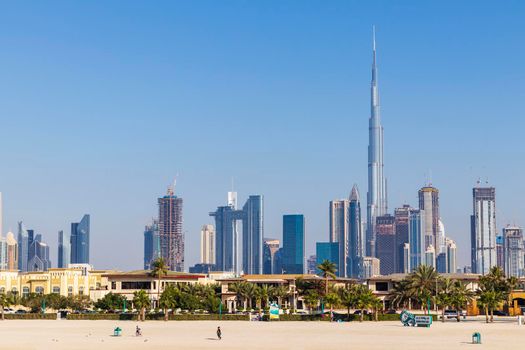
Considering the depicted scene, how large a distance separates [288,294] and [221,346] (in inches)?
3686

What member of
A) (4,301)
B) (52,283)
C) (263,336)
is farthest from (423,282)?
(52,283)

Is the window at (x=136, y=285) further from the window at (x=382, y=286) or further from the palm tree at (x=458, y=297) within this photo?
the palm tree at (x=458, y=297)

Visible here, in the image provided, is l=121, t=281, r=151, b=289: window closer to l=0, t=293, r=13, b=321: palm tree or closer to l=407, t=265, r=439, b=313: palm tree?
l=0, t=293, r=13, b=321: palm tree

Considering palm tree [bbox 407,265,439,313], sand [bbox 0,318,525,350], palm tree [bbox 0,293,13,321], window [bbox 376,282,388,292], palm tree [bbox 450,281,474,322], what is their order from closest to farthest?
sand [bbox 0,318,525,350], palm tree [bbox 450,281,474,322], palm tree [bbox 0,293,13,321], palm tree [bbox 407,265,439,313], window [bbox 376,282,388,292]

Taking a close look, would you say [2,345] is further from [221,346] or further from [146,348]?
[221,346]

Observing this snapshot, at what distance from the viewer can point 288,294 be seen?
582ft

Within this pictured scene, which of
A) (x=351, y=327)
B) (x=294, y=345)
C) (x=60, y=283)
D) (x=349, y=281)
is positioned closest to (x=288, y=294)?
(x=349, y=281)

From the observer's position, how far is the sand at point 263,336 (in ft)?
278

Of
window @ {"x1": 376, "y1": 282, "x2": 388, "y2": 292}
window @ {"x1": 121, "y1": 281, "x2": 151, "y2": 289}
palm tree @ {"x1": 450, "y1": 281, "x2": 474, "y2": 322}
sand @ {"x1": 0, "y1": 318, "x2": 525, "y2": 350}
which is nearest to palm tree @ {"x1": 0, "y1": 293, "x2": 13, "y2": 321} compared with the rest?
sand @ {"x1": 0, "y1": 318, "x2": 525, "y2": 350}

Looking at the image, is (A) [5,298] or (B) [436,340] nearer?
(B) [436,340]

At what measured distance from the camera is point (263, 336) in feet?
320

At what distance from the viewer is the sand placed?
8488 centimetres

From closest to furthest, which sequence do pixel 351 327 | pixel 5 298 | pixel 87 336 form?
pixel 87 336 < pixel 351 327 < pixel 5 298

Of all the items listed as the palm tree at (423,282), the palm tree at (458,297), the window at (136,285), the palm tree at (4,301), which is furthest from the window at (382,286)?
the palm tree at (4,301)
